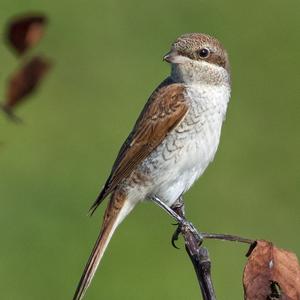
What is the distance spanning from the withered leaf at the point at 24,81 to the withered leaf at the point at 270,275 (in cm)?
74

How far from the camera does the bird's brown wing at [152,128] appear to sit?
486 centimetres

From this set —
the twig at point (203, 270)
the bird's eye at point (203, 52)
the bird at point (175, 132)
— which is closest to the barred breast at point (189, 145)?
the bird at point (175, 132)

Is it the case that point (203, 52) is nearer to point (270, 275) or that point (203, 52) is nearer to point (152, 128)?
point (152, 128)

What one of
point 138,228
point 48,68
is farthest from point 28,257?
point 48,68

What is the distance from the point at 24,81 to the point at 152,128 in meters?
2.60

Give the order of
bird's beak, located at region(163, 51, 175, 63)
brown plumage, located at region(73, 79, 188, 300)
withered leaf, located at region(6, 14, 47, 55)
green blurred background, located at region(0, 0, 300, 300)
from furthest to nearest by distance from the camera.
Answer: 1. green blurred background, located at region(0, 0, 300, 300)
2. brown plumage, located at region(73, 79, 188, 300)
3. bird's beak, located at region(163, 51, 175, 63)
4. withered leaf, located at region(6, 14, 47, 55)

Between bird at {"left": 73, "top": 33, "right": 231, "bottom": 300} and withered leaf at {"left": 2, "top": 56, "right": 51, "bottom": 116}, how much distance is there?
8.21ft

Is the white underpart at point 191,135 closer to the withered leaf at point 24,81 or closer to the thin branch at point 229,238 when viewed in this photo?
the thin branch at point 229,238

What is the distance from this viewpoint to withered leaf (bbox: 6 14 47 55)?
88.1 inches

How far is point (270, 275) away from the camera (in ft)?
8.78

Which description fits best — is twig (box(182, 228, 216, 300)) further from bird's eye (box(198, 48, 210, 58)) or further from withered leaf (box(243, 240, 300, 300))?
bird's eye (box(198, 48, 210, 58))

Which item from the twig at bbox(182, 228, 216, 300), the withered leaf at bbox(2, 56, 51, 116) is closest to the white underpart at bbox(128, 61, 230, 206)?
the twig at bbox(182, 228, 216, 300)

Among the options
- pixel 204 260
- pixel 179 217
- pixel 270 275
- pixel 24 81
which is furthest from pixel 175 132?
pixel 24 81

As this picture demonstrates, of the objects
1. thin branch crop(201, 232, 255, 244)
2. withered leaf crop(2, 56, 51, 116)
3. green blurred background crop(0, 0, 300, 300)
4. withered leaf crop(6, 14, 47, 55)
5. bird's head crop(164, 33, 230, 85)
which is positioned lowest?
green blurred background crop(0, 0, 300, 300)
